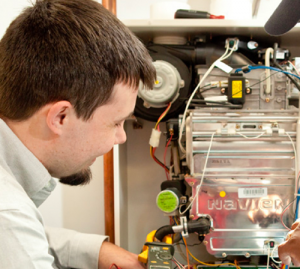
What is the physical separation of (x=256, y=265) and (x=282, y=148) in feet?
1.37

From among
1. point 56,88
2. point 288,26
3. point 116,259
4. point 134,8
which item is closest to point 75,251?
point 116,259

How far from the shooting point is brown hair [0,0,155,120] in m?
0.61

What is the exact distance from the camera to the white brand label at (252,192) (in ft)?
3.10

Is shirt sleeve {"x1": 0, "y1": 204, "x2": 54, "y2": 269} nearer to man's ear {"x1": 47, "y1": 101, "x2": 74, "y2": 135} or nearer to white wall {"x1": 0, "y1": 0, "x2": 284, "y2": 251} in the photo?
man's ear {"x1": 47, "y1": 101, "x2": 74, "y2": 135}

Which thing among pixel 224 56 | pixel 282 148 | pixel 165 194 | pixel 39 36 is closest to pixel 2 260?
pixel 39 36

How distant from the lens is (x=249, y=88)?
1052 mm

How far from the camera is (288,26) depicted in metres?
0.70

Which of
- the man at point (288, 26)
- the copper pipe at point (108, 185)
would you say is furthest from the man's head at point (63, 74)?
the copper pipe at point (108, 185)

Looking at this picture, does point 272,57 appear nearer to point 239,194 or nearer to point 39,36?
point 239,194

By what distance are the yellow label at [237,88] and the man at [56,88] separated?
0.44 metres

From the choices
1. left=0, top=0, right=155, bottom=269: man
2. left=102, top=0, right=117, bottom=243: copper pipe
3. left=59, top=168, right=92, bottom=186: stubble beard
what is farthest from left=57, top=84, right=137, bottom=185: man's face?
left=102, top=0, right=117, bottom=243: copper pipe

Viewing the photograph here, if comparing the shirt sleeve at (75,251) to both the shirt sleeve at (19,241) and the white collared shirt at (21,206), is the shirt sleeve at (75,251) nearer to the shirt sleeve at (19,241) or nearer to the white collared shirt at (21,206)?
the white collared shirt at (21,206)

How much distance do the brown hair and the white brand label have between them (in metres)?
0.55

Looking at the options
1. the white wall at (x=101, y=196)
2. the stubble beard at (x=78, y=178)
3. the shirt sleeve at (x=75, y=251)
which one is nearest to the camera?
the stubble beard at (x=78, y=178)
